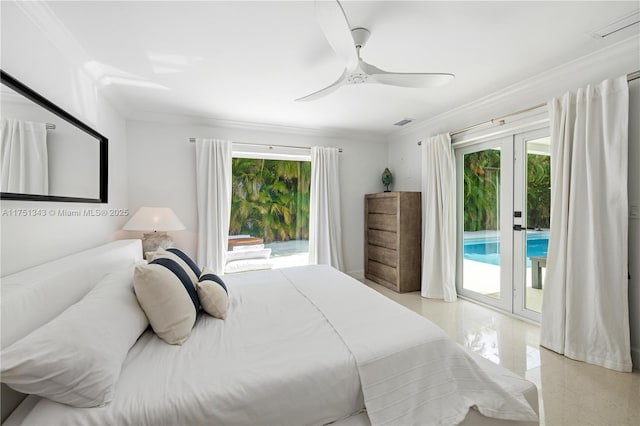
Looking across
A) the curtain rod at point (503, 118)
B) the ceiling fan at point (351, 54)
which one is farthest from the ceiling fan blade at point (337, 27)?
the curtain rod at point (503, 118)

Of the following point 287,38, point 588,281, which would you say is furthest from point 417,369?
point 287,38

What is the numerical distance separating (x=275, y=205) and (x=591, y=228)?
11.9 ft

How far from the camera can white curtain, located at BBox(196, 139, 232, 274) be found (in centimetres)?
367

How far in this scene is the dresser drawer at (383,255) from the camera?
402 cm

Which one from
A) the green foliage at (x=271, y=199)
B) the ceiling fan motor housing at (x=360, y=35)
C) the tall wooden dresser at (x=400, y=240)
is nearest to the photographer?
the ceiling fan motor housing at (x=360, y=35)

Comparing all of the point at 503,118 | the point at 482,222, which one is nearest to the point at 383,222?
the point at 482,222

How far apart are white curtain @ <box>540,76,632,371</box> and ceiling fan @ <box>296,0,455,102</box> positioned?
1232 millimetres

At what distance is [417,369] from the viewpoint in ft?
4.33

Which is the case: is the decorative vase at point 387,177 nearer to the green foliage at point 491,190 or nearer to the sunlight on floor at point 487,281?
the green foliage at point 491,190

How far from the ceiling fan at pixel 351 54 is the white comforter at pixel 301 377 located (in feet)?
5.42

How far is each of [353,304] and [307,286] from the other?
53 cm

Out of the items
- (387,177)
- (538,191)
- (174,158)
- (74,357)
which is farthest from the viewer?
(387,177)

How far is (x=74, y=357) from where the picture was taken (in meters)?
0.97

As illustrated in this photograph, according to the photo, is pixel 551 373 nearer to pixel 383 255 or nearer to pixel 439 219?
pixel 439 219
